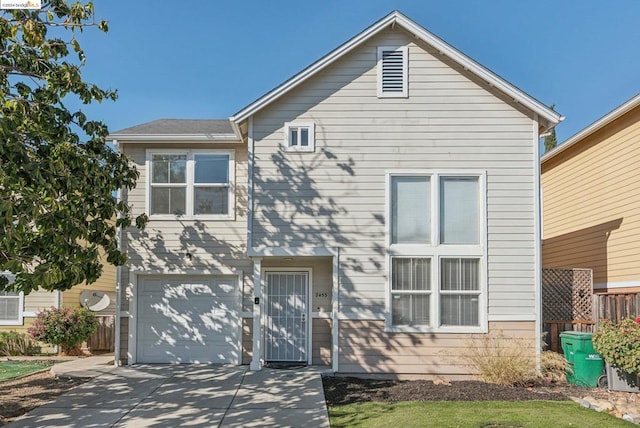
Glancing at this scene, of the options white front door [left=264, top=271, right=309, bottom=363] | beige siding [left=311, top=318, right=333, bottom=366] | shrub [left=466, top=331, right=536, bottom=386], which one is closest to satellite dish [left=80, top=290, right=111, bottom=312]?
white front door [left=264, top=271, right=309, bottom=363]

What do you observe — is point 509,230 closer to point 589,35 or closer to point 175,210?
point 175,210

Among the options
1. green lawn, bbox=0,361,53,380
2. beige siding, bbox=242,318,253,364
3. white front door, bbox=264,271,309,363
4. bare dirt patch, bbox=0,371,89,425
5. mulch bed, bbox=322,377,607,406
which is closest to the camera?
bare dirt patch, bbox=0,371,89,425

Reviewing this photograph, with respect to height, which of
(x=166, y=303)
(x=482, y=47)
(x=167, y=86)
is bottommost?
(x=166, y=303)

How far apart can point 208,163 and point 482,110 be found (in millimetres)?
6103

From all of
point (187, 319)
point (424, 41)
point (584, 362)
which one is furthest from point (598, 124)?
point (187, 319)

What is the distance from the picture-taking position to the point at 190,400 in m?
8.54

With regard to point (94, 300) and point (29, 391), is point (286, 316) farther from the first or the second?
point (94, 300)

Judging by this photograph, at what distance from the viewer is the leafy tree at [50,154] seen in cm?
662

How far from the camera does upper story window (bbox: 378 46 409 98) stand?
36.0 feet

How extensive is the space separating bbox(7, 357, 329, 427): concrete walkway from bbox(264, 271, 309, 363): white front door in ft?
2.85

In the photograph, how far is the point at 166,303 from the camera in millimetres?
11734

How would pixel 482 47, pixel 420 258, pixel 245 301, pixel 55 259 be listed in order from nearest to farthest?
pixel 55 259
pixel 420 258
pixel 245 301
pixel 482 47

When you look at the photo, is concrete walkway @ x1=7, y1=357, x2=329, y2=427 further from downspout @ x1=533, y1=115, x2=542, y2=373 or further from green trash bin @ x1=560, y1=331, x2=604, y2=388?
green trash bin @ x1=560, y1=331, x2=604, y2=388

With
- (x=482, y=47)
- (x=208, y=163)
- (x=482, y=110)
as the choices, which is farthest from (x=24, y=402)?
(x=482, y=47)
